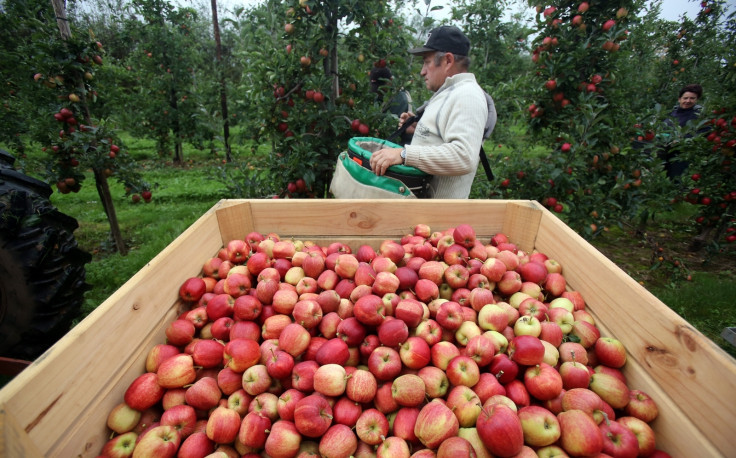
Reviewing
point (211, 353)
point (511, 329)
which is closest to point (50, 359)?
point (211, 353)

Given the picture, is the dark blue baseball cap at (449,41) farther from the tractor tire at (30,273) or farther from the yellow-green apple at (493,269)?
the tractor tire at (30,273)

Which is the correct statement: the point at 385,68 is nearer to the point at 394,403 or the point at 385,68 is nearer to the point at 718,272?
the point at 394,403

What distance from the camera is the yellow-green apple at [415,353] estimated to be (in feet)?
4.95

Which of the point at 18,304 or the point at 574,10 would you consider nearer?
the point at 18,304

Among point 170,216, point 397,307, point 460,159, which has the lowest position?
point 170,216


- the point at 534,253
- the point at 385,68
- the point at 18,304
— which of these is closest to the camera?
the point at 534,253

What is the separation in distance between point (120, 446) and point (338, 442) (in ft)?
2.56

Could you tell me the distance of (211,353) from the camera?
1536 mm

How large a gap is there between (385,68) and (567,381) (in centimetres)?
432

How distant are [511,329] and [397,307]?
592 mm

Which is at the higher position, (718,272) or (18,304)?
Result: (18,304)

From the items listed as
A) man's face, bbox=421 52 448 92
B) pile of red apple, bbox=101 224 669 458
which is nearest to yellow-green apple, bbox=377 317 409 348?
pile of red apple, bbox=101 224 669 458

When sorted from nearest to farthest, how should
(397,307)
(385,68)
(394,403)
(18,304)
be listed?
1. (394,403)
2. (397,307)
3. (18,304)
4. (385,68)

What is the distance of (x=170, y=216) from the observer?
6488 mm
